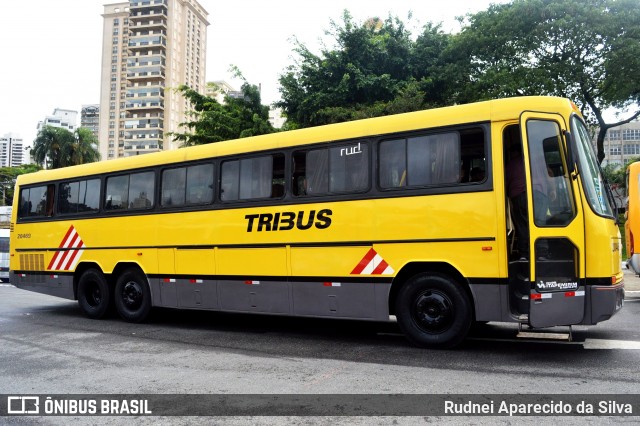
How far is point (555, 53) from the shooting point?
2475cm

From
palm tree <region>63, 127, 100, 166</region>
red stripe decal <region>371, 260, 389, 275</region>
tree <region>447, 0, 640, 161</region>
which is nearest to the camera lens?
red stripe decal <region>371, 260, 389, 275</region>

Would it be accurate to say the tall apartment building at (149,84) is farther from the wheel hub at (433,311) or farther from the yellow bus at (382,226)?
the wheel hub at (433,311)

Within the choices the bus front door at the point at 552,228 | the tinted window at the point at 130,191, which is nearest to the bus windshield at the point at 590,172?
the bus front door at the point at 552,228

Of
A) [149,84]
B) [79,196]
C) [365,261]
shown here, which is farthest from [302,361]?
[149,84]

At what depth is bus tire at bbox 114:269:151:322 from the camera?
9938mm

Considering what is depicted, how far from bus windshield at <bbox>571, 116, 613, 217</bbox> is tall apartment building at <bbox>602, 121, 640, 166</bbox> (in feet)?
353

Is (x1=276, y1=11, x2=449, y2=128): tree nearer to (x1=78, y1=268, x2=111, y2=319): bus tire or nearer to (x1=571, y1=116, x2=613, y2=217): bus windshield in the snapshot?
(x1=78, y1=268, x2=111, y2=319): bus tire

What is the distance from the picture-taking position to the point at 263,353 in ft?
23.0

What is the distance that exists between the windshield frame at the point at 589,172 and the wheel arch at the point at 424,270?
177 centimetres

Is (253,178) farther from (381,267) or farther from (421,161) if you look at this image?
(421,161)

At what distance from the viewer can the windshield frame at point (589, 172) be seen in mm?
6180

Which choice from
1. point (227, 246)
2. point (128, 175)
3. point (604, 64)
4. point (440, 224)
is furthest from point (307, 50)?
point (440, 224)

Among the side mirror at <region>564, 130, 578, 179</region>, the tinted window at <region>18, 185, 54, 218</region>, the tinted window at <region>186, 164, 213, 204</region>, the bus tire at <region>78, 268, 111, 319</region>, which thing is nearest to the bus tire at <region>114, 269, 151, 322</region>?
the bus tire at <region>78, 268, 111, 319</region>

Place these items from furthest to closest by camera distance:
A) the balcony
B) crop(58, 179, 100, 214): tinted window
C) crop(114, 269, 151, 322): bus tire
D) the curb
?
the balcony
the curb
crop(58, 179, 100, 214): tinted window
crop(114, 269, 151, 322): bus tire
